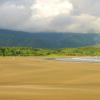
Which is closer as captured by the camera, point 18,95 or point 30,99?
point 30,99

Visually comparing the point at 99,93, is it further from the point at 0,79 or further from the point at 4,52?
the point at 4,52

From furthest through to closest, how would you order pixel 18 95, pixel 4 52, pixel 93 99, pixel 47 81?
1. pixel 4 52
2. pixel 47 81
3. pixel 18 95
4. pixel 93 99

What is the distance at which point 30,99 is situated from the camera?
15023mm

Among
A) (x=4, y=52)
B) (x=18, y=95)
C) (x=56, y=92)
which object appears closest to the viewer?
(x=18, y=95)

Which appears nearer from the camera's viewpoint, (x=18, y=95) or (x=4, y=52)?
(x=18, y=95)

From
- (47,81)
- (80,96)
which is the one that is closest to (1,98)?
(80,96)

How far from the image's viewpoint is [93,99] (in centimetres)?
1494

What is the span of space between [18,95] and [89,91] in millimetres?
3733

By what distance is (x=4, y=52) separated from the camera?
14538 centimetres

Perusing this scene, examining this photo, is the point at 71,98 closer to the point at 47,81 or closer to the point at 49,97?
the point at 49,97

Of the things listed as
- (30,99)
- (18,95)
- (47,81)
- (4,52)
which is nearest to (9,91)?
(18,95)

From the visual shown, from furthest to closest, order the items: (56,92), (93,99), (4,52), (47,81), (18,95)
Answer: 1. (4,52)
2. (47,81)
3. (56,92)
4. (18,95)
5. (93,99)

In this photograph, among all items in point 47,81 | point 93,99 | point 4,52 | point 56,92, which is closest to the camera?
point 93,99

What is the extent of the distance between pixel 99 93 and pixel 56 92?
6.98 ft
